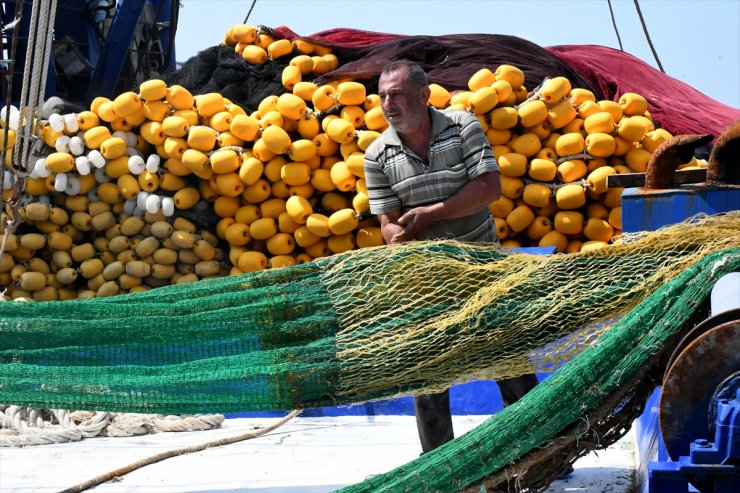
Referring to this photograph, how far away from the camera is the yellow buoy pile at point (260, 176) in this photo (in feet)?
23.4

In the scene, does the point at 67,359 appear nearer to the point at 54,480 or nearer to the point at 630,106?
the point at 54,480

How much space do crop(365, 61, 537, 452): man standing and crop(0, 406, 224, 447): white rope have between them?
2101mm

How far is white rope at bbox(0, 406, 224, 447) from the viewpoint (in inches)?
232

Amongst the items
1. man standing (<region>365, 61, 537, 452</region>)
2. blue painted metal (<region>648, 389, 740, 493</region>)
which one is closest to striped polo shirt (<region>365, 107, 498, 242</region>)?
man standing (<region>365, 61, 537, 452</region>)

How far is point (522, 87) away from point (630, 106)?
764 millimetres

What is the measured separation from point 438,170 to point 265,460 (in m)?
1.85

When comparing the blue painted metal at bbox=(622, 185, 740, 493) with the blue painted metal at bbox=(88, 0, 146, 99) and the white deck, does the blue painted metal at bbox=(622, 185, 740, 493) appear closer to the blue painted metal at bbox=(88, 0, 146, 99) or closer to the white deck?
the white deck

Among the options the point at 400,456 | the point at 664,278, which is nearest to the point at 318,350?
the point at 664,278

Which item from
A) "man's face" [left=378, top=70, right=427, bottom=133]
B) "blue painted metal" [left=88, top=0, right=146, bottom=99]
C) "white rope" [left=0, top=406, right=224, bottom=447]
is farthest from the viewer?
"blue painted metal" [left=88, top=0, right=146, bottom=99]

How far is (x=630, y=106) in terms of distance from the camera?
734 centimetres

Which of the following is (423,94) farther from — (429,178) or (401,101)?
(429,178)

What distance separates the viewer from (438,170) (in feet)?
14.1

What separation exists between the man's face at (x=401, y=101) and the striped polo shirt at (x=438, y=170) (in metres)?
0.10

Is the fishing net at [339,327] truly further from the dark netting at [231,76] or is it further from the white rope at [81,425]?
the dark netting at [231,76]
